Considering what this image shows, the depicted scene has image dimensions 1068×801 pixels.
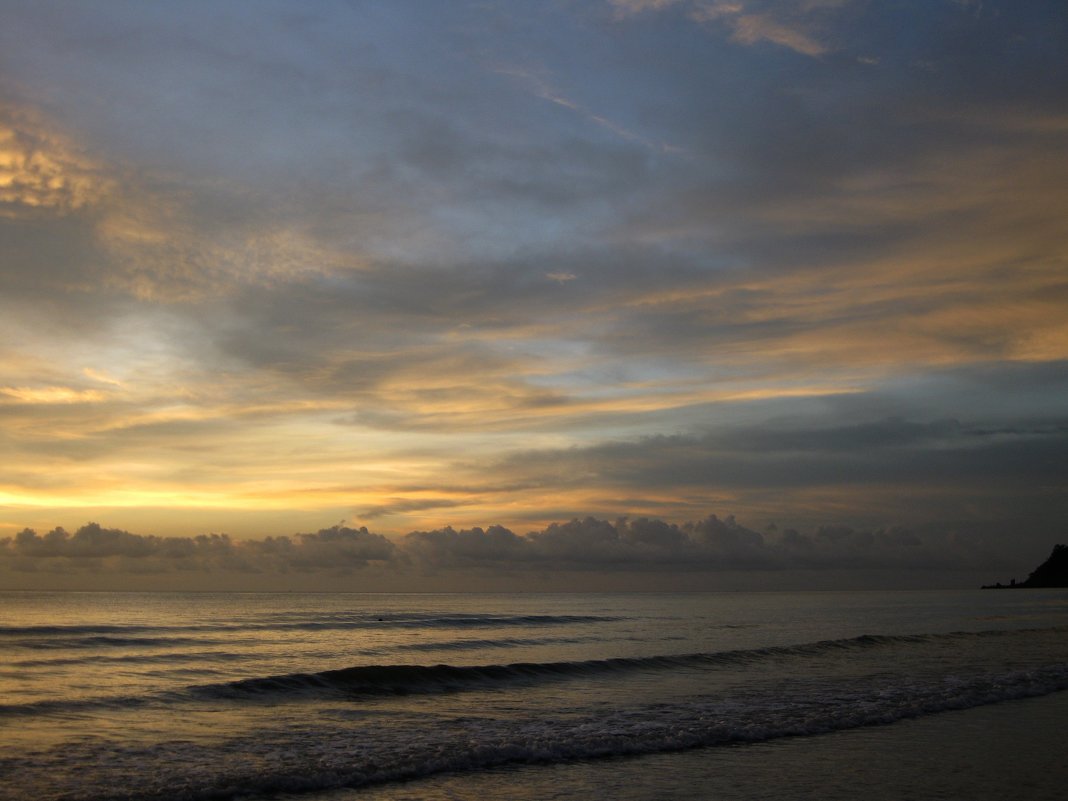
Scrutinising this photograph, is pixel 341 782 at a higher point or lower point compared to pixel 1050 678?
higher

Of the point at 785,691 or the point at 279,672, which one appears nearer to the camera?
the point at 785,691

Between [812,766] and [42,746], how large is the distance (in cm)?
1693

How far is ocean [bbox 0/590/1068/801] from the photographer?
1430 cm

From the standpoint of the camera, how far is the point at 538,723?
68.6 ft

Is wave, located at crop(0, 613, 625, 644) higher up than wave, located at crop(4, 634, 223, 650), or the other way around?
wave, located at crop(4, 634, 223, 650)

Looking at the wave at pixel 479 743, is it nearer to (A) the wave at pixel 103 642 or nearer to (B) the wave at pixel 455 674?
(B) the wave at pixel 455 674

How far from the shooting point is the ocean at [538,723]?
14305mm

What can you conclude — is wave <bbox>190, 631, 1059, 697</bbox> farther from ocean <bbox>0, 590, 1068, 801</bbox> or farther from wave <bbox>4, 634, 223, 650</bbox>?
wave <bbox>4, 634, 223, 650</bbox>

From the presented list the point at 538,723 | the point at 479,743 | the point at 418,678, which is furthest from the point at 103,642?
the point at 479,743

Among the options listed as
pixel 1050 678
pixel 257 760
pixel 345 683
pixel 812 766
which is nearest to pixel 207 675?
pixel 345 683

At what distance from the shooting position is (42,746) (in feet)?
58.5

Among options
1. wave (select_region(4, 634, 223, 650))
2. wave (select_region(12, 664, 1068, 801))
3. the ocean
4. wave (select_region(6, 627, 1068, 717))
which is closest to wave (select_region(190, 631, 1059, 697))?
wave (select_region(6, 627, 1068, 717))

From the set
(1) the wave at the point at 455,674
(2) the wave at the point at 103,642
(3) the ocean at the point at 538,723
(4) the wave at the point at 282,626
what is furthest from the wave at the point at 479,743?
(4) the wave at the point at 282,626

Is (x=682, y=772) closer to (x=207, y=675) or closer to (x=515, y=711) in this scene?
(x=515, y=711)
